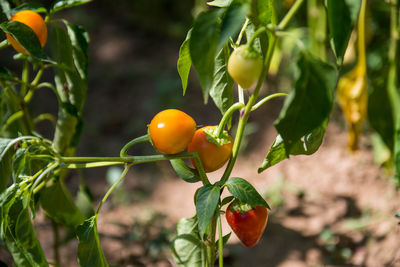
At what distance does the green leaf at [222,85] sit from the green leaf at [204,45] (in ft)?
0.62

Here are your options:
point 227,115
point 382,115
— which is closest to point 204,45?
point 227,115

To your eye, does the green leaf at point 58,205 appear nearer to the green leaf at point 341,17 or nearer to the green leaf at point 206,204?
the green leaf at point 206,204

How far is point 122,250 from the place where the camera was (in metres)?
1.20

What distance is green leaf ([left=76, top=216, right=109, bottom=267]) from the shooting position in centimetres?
61

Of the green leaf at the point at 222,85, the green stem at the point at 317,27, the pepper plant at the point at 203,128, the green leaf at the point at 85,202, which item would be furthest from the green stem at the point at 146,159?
the green stem at the point at 317,27

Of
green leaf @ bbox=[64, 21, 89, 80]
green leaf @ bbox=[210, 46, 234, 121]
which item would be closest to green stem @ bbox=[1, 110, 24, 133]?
Answer: green leaf @ bbox=[64, 21, 89, 80]

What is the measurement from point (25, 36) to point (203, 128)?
0.93 feet

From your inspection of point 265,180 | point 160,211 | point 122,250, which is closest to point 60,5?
point 122,250

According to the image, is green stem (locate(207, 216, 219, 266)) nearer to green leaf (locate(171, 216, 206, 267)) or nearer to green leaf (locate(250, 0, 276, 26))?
green leaf (locate(171, 216, 206, 267))

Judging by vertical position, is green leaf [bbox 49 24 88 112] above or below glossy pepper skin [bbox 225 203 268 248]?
above

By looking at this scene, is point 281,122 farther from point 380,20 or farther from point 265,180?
point 380,20

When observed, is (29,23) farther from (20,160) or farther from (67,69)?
(20,160)

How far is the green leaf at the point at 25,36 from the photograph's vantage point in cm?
60

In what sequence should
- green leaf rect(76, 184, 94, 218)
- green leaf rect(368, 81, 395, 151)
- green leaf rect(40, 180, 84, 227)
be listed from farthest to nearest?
green leaf rect(368, 81, 395, 151), green leaf rect(76, 184, 94, 218), green leaf rect(40, 180, 84, 227)
